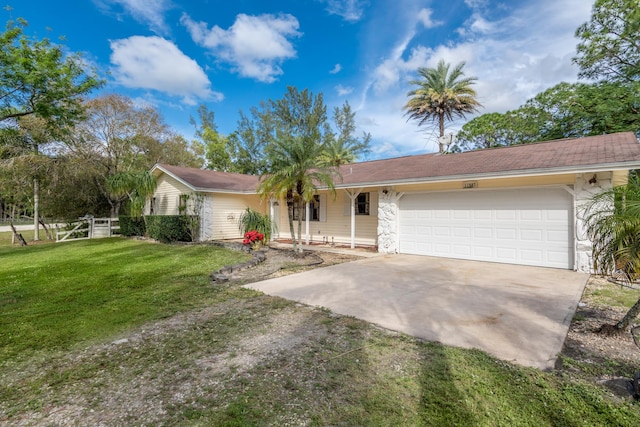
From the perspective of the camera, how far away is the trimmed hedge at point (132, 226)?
612 inches

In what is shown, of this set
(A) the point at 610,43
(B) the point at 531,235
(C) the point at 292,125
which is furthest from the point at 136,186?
(A) the point at 610,43

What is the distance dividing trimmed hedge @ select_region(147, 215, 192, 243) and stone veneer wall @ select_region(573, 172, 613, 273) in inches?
546

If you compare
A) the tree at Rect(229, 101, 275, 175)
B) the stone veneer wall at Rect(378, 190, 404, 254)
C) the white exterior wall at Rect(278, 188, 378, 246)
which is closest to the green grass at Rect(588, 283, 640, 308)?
the stone veneer wall at Rect(378, 190, 404, 254)

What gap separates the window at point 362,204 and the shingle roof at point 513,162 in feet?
3.06

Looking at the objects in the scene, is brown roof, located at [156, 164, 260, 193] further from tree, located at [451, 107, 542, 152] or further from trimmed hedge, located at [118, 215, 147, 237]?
tree, located at [451, 107, 542, 152]

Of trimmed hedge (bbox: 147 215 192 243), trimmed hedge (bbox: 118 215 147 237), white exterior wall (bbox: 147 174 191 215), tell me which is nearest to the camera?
trimmed hedge (bbox: 147 215 192 243)

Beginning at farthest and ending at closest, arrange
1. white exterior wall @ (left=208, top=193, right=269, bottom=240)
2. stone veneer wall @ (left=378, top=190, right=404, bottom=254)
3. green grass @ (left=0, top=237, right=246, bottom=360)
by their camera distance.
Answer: white exterior wall @ (left=208, top=193, right=269, bottom=240) < stone veneer wall @ (left=378, top=190, right=404, bottom=254) < green grass @ (left=0, top=237, right=246, bottom=360)

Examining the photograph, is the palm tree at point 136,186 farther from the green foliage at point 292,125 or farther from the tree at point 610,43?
the tree at point 610,43

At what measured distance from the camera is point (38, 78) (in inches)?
382

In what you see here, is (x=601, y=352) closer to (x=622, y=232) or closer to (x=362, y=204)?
(x=622, y=232)

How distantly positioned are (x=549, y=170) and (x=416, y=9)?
347 inches

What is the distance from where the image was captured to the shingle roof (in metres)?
6.82

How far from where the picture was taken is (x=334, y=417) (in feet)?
7.26

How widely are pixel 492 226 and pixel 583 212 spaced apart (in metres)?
2.05
